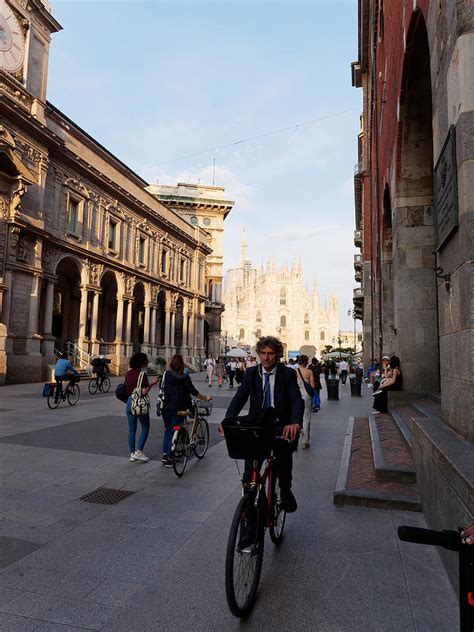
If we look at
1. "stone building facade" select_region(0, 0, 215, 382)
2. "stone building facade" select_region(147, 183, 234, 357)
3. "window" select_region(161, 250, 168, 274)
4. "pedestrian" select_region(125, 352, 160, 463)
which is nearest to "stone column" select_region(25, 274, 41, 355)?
"stone building facade" select_region(0, 0, 215, 382)

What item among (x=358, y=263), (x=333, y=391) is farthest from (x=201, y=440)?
(x=358, y=263)

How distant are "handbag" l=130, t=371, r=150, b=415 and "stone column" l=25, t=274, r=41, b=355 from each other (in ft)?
55.1

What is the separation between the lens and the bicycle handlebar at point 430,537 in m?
1.62

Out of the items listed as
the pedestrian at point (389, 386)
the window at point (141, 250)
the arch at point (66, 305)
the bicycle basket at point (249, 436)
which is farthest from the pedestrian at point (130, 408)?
the window at point (141, 250)

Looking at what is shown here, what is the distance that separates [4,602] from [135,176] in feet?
126

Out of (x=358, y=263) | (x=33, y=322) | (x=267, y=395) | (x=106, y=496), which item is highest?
(x=358, y=263)

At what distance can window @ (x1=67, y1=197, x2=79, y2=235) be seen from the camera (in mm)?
27406

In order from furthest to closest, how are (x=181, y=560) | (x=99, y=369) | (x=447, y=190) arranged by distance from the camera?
(x=99, y=369) → (x=447, y=190) → (x=181, y=560)

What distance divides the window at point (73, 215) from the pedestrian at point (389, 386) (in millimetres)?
22663

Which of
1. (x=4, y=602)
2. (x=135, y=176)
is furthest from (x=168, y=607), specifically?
(x=135, y=176)

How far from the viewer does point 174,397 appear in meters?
6.92

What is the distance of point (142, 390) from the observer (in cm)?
719

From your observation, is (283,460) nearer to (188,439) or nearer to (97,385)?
(188,439)

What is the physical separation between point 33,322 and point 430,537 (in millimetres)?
23233
